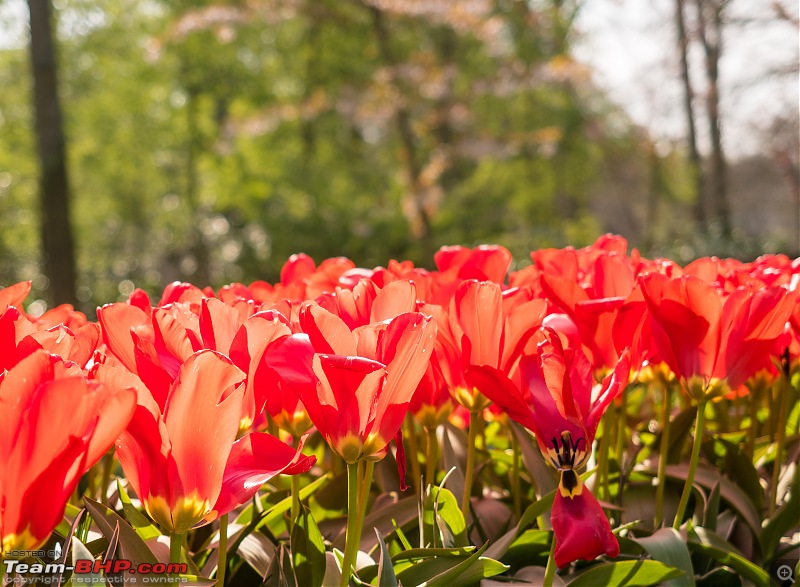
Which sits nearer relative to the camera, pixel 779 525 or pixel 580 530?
pixel 580 530

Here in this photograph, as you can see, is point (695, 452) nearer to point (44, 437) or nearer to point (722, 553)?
point (722, 553)

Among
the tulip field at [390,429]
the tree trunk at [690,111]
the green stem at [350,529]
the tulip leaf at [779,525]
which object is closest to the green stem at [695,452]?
the tulip field at [390,429]

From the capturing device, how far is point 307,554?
892 millimetres

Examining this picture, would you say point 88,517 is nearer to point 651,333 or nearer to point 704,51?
point 651,333

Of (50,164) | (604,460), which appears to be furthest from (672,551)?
(50,164)

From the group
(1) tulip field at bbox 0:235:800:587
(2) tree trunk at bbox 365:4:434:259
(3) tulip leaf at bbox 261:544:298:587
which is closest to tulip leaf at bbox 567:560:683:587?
(1) tulip field at bbox 0:235:800:587

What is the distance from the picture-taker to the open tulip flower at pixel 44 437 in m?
0.56

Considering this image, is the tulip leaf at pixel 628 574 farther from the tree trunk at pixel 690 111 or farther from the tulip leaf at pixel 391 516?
the tree trunk at pixel 690 111

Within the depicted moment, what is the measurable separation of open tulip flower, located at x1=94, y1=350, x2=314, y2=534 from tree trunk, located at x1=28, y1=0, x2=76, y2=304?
798cm

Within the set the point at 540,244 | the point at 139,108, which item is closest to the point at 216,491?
the point at 540,244

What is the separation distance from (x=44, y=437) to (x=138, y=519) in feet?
1.62

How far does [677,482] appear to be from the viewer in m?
1.33

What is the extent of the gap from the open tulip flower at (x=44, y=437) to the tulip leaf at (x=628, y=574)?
0.62m

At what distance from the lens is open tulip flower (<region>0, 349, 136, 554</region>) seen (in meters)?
0.56
